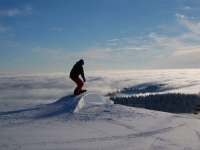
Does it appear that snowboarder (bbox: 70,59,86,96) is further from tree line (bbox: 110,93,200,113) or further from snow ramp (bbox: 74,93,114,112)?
tree line (bbox: 110,93,200,113)

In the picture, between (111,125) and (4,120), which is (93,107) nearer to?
(111,125)

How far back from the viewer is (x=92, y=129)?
7.20m

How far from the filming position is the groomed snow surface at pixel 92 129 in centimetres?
577

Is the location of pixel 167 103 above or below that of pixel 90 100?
below

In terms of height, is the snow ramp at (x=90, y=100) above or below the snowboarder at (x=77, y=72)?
below

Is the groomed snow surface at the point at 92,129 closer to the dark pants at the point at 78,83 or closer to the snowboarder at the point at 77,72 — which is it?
the dark pants at the point at 78,83

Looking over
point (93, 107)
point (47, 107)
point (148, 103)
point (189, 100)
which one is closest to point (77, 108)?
point (93, 107)

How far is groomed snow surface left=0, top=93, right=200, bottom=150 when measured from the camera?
18.9ft

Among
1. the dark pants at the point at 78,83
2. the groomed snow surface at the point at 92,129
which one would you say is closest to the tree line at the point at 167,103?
the dark pants at the point at 78,83

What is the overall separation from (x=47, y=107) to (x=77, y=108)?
1628 millimetres

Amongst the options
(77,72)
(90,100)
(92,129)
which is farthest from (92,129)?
(77,72)

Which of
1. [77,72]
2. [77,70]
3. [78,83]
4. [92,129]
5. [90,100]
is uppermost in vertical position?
[77,70]

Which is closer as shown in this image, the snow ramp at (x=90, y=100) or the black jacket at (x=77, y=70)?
the snow ramp at (x=90, y=100)

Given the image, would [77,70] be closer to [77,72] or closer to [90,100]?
[77,72]
